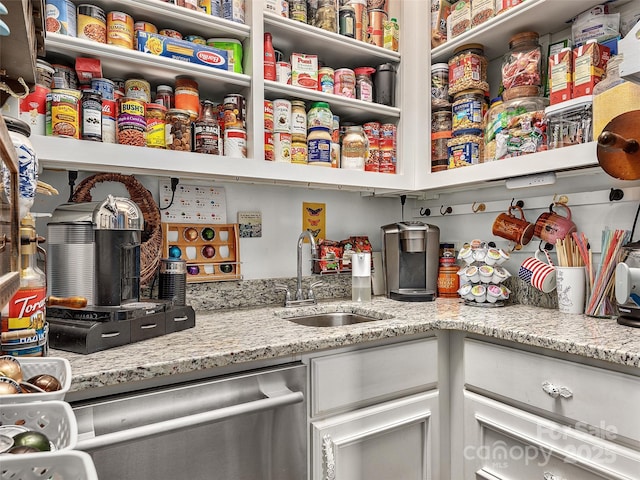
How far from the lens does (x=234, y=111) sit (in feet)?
5.08

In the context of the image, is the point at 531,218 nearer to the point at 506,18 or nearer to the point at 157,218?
the point at 506,18

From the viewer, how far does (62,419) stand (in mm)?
521

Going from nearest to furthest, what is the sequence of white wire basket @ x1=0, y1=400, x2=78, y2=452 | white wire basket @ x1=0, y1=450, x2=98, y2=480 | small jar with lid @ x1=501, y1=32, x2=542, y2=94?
white wire basket @ x1=0, y1=450, x2=98, y2=480 < white wire basket @ x1=0, y1=400, x2=78, y2=452 < small jar with lid @ x1=501, y1=32, x2=542, y2=94

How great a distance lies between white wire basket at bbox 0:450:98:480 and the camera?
1.23ft

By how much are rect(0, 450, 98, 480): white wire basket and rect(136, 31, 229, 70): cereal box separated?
132 centimetres

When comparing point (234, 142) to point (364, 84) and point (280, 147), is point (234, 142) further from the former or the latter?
point (364, 84)

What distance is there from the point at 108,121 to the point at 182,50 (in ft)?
1.13

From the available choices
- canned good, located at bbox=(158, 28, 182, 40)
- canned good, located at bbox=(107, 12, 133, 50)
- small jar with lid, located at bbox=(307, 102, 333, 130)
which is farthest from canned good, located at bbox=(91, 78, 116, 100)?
small jar with lid, located at bbox=(307, 102, 333, 130)

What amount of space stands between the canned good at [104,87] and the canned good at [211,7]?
42 cm

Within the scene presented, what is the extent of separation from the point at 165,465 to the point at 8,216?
0.69 m

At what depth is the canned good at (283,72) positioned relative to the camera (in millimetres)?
1658

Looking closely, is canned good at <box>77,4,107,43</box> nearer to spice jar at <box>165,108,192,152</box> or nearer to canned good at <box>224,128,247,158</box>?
spice jar at <box>165,108,192,152</box>

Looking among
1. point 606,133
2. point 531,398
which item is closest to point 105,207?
point 531,398

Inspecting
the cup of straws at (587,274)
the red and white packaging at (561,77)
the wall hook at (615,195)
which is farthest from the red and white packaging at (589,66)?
the cup of straws at (587,274)
